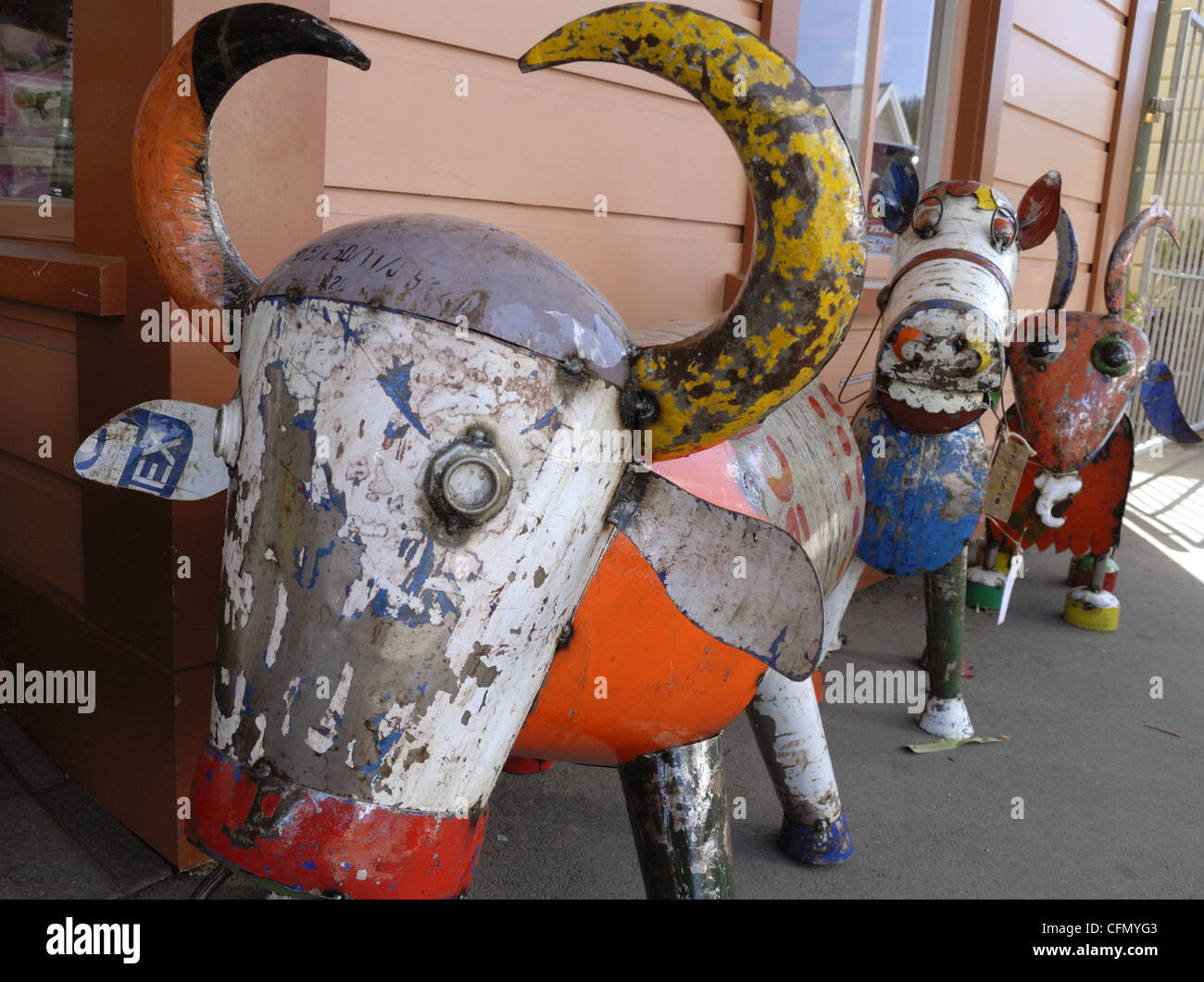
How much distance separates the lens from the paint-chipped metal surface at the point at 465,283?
95cm

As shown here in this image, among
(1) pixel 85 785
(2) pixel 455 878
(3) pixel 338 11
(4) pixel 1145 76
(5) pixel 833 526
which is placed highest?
(4) pixel 1145 76

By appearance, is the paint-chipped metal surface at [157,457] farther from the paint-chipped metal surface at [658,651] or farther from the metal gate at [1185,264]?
the metal gate at [1185,264]

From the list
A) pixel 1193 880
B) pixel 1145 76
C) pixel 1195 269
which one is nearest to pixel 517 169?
pixel 1193 880

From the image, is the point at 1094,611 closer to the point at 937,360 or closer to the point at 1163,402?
the point at 1163,402

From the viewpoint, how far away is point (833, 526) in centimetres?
179

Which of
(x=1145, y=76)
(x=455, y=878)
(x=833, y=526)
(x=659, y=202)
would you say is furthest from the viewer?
(x=1145, y=76)

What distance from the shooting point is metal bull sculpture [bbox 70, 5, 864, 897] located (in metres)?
0.92

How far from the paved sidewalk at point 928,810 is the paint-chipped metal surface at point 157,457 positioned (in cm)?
109

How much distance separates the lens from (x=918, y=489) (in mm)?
2350

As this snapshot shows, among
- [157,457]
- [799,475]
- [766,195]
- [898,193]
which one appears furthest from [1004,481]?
[157,457]

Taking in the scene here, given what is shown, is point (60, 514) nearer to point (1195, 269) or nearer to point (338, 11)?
point (338, 11)

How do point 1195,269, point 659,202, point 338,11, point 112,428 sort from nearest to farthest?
point 112,428, point 338,11, point 659,202, point 1195,269

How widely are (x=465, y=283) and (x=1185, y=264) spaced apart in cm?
818
